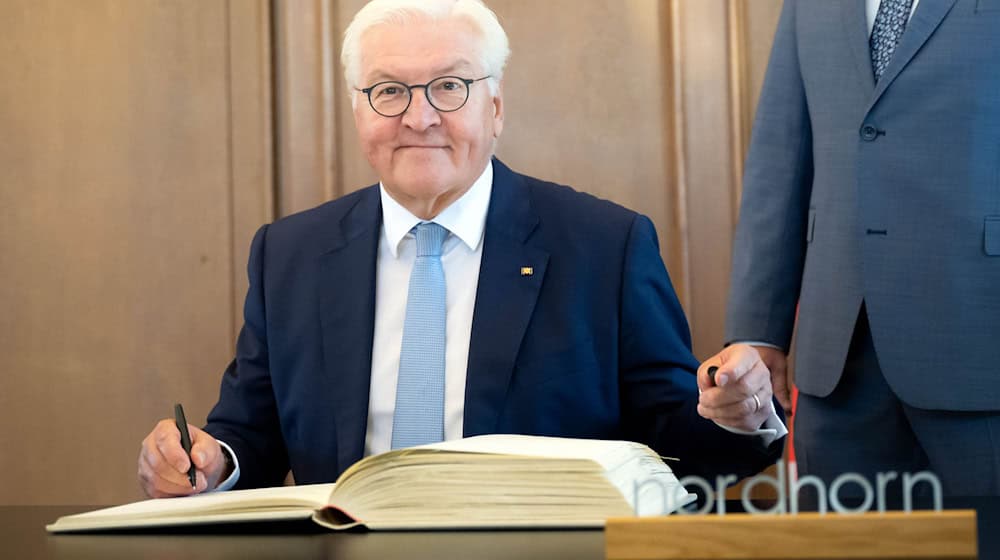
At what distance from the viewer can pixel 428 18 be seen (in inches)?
77.7

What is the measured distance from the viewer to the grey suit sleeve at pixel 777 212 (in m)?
2.33

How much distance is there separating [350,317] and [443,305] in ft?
0.55

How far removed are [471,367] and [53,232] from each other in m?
1.59

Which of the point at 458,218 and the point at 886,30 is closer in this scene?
the point at 458,218

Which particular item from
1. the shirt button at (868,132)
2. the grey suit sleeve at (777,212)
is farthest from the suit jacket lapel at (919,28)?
the grey suit sleeve at (777,212)

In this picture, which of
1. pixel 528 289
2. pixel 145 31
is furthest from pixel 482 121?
pixel 145 31

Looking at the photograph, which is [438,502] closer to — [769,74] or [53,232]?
[769,74]

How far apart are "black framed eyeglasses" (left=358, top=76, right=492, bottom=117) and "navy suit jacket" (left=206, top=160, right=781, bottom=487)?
0.60ft

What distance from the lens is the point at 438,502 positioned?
114cm

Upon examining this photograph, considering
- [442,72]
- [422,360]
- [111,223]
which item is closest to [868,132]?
[442,72]

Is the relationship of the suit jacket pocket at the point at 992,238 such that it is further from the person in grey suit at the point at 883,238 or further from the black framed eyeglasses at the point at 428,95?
the black framed eyeglasses at the point at 428,95

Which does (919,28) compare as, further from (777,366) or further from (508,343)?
(508,343)

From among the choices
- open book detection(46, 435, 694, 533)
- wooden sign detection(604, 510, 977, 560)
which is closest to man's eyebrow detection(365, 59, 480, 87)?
open book detection(46, 435, 694, 533)

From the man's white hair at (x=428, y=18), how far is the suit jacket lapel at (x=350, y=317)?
0.86 feet
